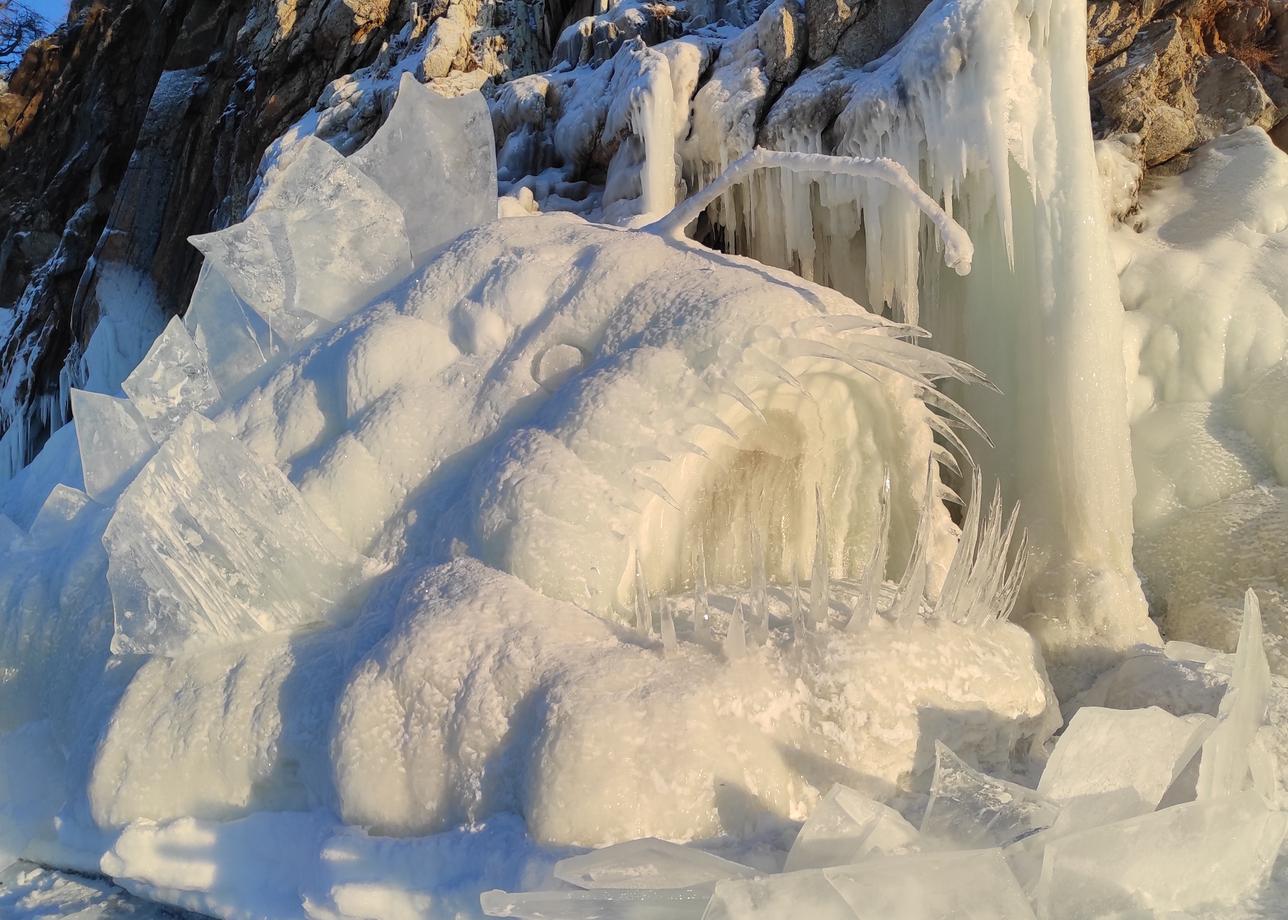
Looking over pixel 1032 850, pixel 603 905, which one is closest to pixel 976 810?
pixel 1032 850

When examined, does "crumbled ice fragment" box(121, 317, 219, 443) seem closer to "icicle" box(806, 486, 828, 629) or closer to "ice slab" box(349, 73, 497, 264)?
"ice slab" box(349, 73, 497, 264)

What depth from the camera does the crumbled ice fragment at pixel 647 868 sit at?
175 cm

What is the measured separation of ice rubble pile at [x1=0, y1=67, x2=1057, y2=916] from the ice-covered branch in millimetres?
26

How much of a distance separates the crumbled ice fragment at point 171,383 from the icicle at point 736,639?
90.8 inches

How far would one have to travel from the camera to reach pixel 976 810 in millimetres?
1881

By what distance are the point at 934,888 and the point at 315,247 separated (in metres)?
3.24

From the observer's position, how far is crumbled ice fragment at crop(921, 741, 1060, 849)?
1.83 metres

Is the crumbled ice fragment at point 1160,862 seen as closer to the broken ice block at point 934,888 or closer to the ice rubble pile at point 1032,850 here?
the ice rubble pile at point 1032,850

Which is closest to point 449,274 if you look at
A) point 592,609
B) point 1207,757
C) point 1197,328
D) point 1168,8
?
point 592,609

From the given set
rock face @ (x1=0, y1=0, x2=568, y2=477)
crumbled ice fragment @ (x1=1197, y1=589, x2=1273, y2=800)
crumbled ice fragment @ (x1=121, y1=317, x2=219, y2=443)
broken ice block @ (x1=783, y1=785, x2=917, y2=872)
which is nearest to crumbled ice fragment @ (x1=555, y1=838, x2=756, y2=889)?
broken ice block @ (x1=783, y1=785, x2=917, y2=872)

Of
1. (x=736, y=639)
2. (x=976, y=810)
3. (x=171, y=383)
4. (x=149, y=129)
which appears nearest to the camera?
(x=976, y=810)

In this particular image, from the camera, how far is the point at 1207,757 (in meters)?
1.95

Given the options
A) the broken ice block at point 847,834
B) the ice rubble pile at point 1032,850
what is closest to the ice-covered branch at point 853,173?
the ice rubble pile at point 1032,850

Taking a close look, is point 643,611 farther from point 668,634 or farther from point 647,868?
point 647,868
